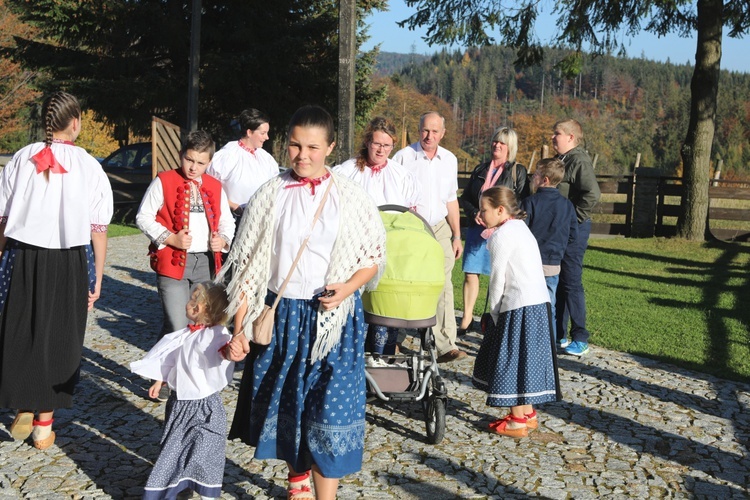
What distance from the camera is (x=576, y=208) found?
8125 mm

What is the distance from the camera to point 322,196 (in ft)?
13.0

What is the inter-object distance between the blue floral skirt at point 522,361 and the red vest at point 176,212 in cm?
211

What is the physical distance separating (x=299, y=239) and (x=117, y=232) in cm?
1571

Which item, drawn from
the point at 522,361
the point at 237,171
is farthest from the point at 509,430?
the point at 237,171

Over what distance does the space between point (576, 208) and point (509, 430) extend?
10.1 feet

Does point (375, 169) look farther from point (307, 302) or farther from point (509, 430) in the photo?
point (307, 302)

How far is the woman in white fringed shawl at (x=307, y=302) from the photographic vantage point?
3918 mm

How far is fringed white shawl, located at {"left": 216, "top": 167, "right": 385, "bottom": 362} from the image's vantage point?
3.94 meters

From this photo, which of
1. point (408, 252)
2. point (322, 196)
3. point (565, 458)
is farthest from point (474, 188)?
point (322, 196)

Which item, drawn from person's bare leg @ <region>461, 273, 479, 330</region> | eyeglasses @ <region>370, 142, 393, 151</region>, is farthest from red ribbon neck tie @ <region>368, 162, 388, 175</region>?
person's bare leg @ <region>461, 273, 479, 330</region>

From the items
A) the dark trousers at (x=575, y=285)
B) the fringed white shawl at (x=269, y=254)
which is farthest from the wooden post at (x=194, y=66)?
the fringed white shawl at (x=269, y=254)

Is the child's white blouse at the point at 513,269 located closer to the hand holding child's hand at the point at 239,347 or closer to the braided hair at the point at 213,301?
the braided hair at the point at 213,301

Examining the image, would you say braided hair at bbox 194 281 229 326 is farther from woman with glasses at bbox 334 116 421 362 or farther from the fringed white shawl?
woman with glasses at bbox 334 116 421 362

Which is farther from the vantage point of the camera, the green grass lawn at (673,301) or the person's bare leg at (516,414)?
the green grass lawn at (673,301)
